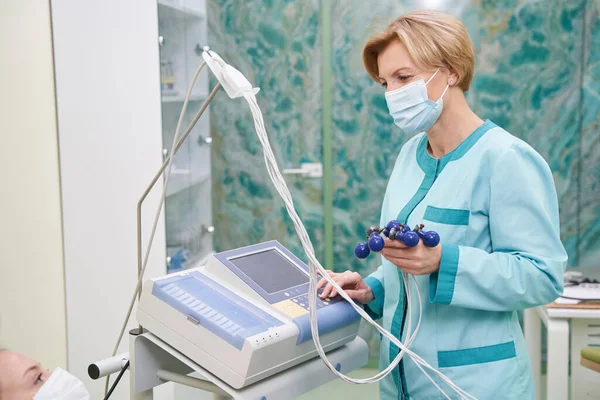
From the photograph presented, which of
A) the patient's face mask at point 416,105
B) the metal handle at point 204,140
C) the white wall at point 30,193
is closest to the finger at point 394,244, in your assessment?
the patient's face mask at point 416,105

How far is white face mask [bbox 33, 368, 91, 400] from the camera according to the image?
1678mm

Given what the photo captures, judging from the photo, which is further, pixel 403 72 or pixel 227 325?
pixel 403 72

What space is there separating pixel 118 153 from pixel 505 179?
1.51m

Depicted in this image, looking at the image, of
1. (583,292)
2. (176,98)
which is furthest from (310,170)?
(583,292)

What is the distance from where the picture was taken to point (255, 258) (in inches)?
58.3

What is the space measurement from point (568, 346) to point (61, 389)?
5.55 ft

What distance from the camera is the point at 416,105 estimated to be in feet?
4.77

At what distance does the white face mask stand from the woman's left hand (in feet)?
3.03

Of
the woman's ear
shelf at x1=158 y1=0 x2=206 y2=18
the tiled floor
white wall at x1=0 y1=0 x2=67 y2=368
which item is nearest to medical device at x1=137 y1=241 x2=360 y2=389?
the woman's ear

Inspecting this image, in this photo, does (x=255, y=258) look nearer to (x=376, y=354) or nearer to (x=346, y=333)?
(x=346, y=333)

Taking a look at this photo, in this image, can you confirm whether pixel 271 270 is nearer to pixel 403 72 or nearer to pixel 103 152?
pixel 403 72

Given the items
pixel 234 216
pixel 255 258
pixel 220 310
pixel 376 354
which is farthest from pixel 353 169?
pixel 220 310

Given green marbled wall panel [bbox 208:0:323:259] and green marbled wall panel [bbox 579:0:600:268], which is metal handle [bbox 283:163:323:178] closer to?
green marbled wall panel [bbox 208:0:323:259]

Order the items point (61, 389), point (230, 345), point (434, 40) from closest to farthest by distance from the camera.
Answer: point (230, 345) → point (434, 40) → point (61, 389)
